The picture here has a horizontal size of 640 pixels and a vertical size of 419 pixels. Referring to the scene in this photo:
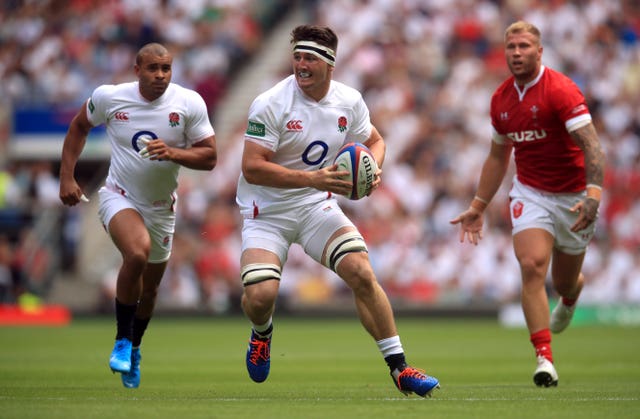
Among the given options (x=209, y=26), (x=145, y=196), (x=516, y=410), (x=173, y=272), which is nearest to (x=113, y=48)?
(x=209, y=26)

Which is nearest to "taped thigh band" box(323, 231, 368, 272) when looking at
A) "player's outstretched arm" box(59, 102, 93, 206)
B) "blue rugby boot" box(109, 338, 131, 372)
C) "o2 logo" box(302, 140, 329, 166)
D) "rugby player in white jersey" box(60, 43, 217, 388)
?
"o2 logo" box(302, 140, 329, 166)

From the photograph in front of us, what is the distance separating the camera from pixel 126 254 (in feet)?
33.7

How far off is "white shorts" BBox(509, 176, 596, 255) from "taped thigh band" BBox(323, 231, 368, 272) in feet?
6.93

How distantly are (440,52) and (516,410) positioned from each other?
19374 millimetres

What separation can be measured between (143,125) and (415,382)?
11.0ft

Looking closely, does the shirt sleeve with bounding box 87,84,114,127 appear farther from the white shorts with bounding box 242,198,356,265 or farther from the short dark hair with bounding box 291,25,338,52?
the short dark hair with bounding box 291,25,338,52

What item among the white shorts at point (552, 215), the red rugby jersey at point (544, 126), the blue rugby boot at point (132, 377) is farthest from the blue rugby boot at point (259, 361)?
the red rugby jersey at point (544, 126)

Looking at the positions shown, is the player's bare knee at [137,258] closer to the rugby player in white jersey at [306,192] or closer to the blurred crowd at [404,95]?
the rugby player in white jersey at [306,192]

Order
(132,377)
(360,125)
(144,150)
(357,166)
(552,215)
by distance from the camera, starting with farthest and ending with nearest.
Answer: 1. (552,215)
2. (132,377)
3. (144,150)
4. (360,125)
5. (357,166)

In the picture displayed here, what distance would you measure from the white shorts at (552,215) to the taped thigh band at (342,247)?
2.11 m

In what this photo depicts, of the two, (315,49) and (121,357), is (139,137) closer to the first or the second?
(121,357)

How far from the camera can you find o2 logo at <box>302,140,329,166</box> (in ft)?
31.0

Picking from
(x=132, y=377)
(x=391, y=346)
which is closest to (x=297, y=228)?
(x=391, y=346)

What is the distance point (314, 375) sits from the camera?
12039 millimetres
